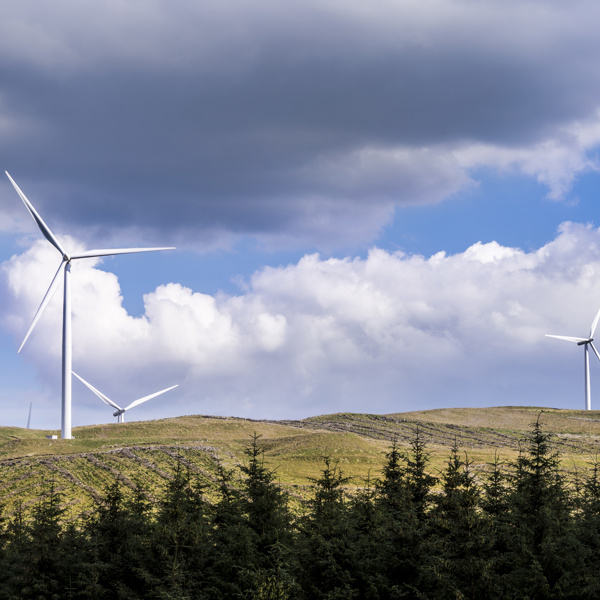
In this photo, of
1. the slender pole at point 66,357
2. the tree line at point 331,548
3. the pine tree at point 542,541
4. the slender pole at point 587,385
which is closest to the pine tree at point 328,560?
the tree line at point 331,548

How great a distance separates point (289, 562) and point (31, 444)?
82.7 meters

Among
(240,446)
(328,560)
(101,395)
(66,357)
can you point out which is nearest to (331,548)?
(328,560)

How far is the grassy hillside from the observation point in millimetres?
74000

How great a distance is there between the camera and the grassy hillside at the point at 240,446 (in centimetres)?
7400

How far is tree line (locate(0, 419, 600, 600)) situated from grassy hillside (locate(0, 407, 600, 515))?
7.04 metres

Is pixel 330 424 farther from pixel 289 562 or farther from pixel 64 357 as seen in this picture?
pixel 289 562

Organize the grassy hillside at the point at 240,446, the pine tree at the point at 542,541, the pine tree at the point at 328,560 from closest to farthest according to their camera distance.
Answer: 1. the pine tree at the point at 542,541
2. the pine tree at the point at 328,560
3. the grassy hillside at the point at 240,446

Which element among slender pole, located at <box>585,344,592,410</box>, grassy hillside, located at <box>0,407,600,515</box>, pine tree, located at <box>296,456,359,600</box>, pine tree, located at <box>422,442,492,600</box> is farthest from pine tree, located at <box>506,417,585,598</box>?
slender pole, located at <box>585,344,592,410</box>

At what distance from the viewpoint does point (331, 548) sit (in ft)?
101

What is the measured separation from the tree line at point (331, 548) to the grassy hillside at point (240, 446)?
704 cm

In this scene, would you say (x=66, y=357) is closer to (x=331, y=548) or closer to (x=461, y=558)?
(x=331, y=548)

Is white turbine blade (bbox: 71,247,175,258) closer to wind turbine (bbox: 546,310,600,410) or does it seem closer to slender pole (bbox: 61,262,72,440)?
slender pole (bbox: 61,262,72,440)

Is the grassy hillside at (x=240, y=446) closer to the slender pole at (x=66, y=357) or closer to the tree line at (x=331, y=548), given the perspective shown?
the slender pole at (x=66, y=357)

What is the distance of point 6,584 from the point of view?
32938 millimetres
